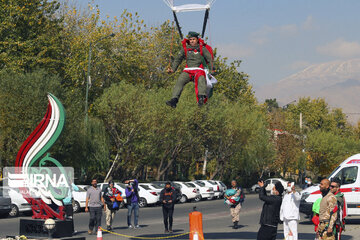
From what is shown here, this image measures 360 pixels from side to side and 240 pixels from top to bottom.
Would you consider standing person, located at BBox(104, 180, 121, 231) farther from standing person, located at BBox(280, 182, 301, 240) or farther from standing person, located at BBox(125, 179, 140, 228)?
standing person, located at BBox(280, 182, 301, 240)

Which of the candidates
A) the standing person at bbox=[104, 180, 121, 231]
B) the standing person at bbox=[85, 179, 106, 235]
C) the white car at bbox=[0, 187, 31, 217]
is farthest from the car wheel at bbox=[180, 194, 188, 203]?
the standing person at bbox=[85, 179, 106, 235]

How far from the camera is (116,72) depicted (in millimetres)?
51656

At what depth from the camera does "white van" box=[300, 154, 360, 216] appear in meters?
22.5

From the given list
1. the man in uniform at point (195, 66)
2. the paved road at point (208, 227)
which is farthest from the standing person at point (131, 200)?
the man in uniform at point (195, 66)

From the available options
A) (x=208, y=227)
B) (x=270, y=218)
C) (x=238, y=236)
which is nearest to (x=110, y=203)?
(x=208, y=227)

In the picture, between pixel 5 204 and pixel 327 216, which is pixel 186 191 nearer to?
pixel 5 204

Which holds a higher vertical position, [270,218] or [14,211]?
[270,218]

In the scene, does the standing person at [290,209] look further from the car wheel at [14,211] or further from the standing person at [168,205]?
the car wheel at [14,211]

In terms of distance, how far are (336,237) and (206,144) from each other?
1731 inches

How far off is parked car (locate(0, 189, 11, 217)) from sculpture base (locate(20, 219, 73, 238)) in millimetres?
11276

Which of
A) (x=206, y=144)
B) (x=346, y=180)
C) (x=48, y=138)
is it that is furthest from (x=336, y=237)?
(x=206, y=144)

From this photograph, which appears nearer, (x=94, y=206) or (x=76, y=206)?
(x=94, y=206)

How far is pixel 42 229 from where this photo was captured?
50.7 ft

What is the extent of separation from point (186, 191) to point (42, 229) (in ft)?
84.8
